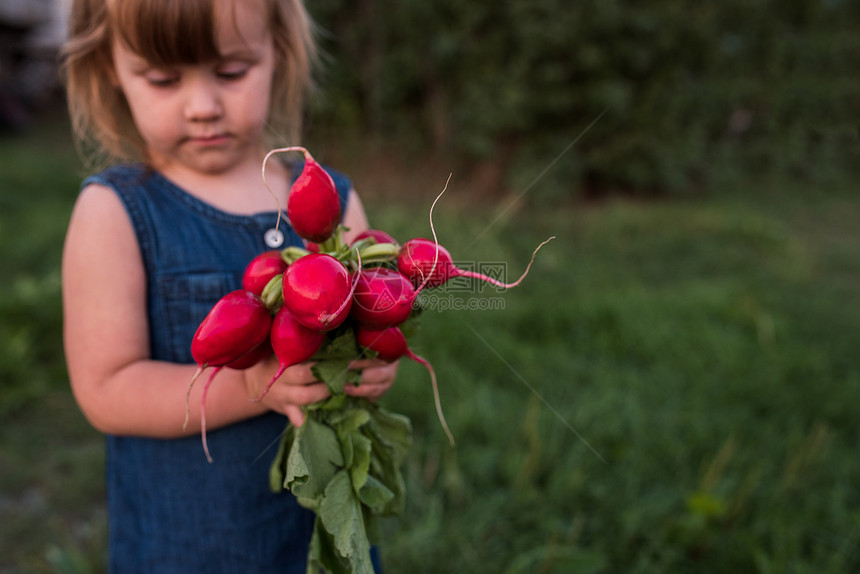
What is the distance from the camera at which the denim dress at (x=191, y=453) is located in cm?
117

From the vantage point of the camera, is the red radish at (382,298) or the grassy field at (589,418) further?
the grassy field at (589,418)

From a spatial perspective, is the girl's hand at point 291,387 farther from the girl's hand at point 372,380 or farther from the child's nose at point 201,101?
the child's nose at point 201,101

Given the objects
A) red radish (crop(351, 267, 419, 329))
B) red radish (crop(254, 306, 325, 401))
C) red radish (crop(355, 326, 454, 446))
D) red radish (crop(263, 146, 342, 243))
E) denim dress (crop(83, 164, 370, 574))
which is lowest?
denim dress (crop(83, 164, 370, 574))

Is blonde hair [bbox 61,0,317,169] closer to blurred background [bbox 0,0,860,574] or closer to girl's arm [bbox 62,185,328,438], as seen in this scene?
girl's arm [bbox 62,185,328,438]

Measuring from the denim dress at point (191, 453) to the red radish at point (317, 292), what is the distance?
415mm

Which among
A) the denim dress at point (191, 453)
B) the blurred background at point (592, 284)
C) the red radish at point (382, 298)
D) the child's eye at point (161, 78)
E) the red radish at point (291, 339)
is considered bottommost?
the blurred background at point (592, 284)

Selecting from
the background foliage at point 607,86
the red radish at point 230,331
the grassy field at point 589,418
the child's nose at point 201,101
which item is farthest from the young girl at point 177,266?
the background foliage at point 607,86

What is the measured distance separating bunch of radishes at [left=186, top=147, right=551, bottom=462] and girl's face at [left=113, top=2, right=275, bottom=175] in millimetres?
330

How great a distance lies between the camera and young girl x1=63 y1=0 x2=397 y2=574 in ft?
3.47

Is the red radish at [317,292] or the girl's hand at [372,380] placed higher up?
the red radish at [317,292]

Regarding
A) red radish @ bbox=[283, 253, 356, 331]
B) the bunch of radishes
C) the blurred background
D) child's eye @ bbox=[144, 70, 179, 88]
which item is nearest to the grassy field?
the blurred background

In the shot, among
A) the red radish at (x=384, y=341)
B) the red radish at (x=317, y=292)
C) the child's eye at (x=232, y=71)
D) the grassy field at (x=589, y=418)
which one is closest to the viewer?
the red radish at (x=317, y=292)

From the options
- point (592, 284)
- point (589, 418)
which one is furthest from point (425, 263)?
point (592, 284)

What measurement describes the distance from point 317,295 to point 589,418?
1.89 m
